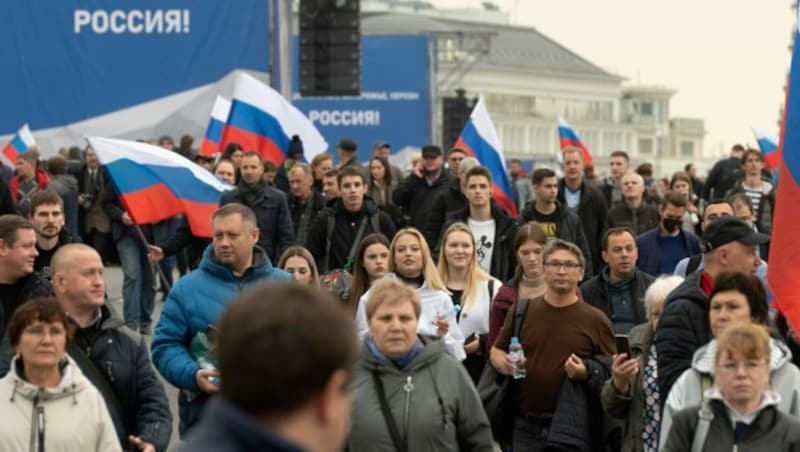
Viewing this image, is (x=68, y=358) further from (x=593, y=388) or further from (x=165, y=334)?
(x=593, y=388)

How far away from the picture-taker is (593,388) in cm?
908

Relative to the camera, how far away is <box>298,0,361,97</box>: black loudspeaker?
23.8m

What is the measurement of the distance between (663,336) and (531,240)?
8.90 ft

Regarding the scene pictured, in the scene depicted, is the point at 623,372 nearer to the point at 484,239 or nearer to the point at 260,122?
the point at 484,239

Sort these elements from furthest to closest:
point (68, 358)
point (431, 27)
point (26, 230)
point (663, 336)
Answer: point (431, 27) < point (26, 230) < point (663, 336) < point (68, 358)

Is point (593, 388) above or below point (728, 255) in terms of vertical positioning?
below

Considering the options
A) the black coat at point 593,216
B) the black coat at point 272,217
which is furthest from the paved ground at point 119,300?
the black coat at point 593,216

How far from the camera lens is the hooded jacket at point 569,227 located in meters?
13.2

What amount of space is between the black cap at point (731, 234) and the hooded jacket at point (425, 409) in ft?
4.36

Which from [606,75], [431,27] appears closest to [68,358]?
[431,27]

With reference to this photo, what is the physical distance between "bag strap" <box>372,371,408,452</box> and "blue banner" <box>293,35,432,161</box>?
38.9m

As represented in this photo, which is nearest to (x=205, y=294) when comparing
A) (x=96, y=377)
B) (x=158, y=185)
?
(x=96, y=377)

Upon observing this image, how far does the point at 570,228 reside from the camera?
13281mm

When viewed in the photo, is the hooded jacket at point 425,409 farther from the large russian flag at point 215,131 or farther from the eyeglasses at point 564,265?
the large russian flag at point 215,131
